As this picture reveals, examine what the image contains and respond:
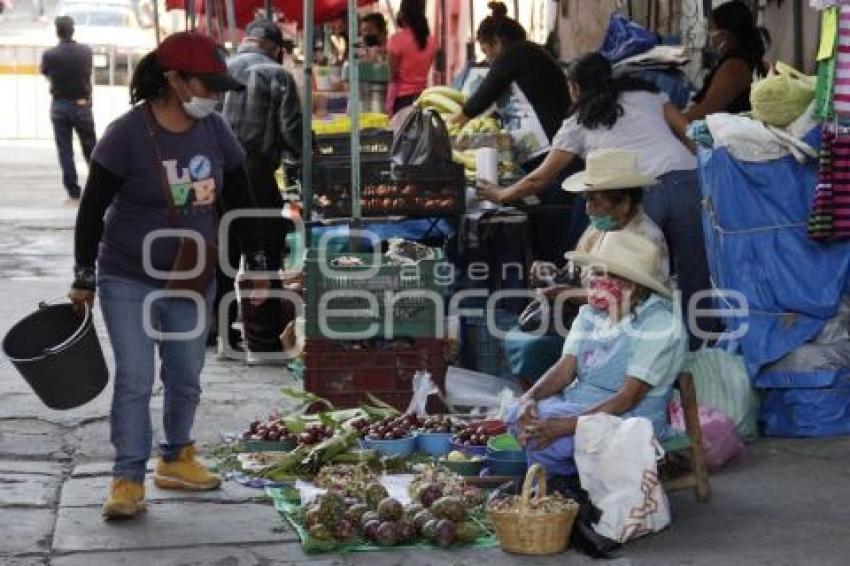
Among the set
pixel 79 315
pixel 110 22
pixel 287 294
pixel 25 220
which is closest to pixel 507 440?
pixel 79 315

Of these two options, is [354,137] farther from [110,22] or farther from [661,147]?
[110,22]

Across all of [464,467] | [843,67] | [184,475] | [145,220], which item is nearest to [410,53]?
[843,67]

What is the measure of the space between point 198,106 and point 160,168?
285mm

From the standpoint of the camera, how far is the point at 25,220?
17.0 m

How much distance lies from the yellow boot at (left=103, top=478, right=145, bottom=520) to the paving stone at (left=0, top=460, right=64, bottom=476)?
0.92m

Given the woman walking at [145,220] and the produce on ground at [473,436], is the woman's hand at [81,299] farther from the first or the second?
the produce on ground at [473,436]

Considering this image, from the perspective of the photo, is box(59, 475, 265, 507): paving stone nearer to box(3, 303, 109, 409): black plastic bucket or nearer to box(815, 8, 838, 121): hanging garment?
box(3, 303, 109, 409): black plastic bucket

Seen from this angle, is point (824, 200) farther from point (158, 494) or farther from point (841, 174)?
point (158, 494)

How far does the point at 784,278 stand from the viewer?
767cm

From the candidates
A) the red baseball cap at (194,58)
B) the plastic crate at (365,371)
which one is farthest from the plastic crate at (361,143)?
the red baseball cap at (194,58)

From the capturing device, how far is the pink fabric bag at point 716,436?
711 cm

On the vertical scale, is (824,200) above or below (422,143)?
below

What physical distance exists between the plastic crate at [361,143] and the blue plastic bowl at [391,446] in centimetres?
341

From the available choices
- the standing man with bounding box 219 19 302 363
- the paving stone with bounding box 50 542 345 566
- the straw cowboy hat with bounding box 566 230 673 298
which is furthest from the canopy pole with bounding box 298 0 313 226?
the paving stone with bounding box 50 542 345 566
